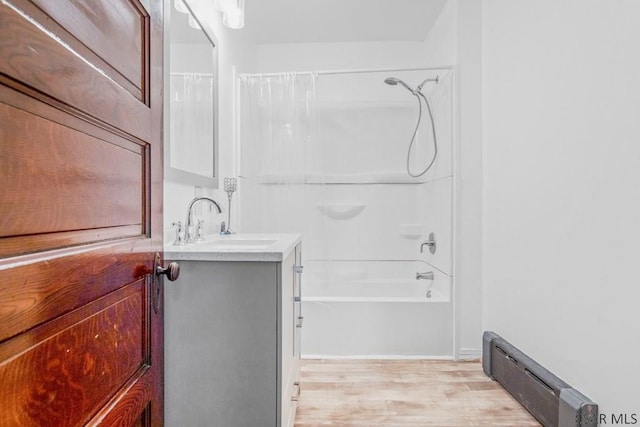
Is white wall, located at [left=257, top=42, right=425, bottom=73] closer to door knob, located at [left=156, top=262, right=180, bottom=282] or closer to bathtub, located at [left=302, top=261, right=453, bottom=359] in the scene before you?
bathtub, located at [left=302, top=261, right=453, bottom=359]

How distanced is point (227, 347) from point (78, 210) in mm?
739

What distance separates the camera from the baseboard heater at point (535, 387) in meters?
1.42

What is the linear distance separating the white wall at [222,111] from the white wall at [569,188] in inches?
67.5

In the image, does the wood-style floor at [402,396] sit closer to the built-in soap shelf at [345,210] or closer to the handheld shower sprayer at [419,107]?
the built-in soap shelf at [345,210]

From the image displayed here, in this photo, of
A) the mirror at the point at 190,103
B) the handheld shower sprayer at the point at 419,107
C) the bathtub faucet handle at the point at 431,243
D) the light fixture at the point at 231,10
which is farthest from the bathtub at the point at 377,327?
the light fixture at the point at 231,10

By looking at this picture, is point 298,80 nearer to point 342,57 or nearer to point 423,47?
point 342,57

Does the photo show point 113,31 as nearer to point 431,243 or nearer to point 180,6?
point 180,6

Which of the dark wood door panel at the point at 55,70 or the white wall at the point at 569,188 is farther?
the white wall at the point at 569,188

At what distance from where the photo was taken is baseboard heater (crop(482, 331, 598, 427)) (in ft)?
4.65

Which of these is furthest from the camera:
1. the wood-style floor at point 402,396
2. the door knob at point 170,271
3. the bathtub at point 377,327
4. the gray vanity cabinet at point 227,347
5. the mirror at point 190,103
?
the bathtub at point 377,327

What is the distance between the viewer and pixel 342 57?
343 centimetres

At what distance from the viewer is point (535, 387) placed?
1715 mm

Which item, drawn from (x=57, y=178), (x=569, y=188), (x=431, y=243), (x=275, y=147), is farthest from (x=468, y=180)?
(x=57, y=178)

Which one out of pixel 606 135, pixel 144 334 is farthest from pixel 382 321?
pixel 144 334
